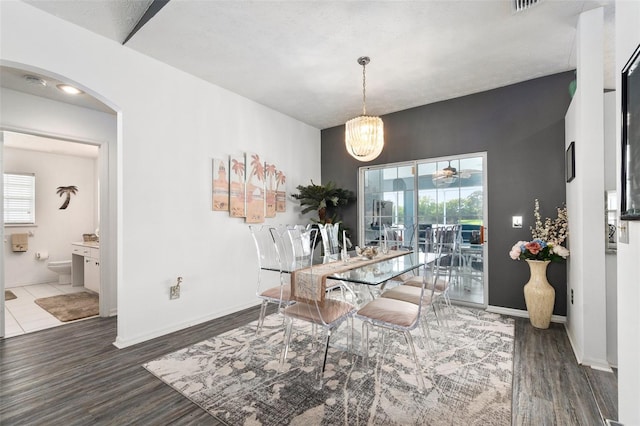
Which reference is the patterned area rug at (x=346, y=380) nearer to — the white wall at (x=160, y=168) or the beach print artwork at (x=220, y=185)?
the white wall at (x=160, y=168)

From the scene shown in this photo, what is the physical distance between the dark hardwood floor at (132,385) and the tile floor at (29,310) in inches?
13.9

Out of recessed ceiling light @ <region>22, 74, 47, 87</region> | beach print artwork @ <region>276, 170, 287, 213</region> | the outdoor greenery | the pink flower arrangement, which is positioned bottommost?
the pink flower arrangement

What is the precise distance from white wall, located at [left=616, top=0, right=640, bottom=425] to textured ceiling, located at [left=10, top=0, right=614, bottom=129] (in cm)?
120

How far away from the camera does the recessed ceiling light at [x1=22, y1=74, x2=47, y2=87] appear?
2938 millimetres

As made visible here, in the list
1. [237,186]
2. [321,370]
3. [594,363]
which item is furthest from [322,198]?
[594,363]

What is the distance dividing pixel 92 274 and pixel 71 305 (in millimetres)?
578

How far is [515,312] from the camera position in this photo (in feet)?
12.1

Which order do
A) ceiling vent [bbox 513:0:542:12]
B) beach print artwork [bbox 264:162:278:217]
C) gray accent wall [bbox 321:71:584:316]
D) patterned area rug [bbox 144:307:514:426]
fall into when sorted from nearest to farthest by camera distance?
patterned area rug [bbox 144:307:514:426], ceiling vent [bbox 513:0:542:12], gray accent wall [bbox 321:71:584:316], beach print artwork [bbox 264:162:278:217]

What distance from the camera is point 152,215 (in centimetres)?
311

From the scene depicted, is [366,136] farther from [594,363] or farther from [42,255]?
[42,255]

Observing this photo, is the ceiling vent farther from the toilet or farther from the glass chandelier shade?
the toilet

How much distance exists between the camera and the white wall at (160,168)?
2.55 metres

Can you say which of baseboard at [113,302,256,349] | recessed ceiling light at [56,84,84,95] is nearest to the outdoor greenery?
baseboard at [113,302,256,349]

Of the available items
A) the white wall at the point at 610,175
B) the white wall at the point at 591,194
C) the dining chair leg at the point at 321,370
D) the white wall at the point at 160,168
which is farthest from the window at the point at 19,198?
the white wall at the point at 610,175
